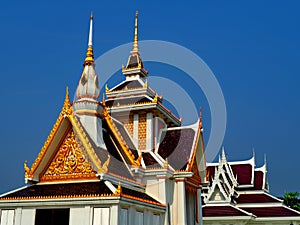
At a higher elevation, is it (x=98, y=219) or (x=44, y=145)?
(x=44, y=145)

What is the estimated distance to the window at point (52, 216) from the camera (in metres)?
13.4

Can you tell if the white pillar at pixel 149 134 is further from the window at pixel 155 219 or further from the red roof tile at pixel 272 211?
the red roof tile at pixel 272 211

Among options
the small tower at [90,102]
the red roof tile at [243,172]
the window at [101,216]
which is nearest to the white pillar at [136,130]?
the small tower at [90,102]

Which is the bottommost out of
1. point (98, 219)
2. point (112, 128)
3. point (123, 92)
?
point (98, 219)

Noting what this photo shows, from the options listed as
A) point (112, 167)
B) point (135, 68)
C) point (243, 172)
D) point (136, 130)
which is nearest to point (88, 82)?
point (136, 130)

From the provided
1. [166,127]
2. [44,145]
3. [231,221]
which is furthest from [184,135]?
[231,221]

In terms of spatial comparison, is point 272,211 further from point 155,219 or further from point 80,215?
point 80,215

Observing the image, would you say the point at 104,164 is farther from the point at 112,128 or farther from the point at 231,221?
the point at 231,221

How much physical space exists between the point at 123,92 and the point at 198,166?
4.70m

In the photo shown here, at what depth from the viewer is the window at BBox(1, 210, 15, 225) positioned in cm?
1351

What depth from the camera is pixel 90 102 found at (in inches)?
621

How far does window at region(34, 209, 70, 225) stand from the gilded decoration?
1193 millimetres

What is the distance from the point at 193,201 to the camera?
17.9 meters

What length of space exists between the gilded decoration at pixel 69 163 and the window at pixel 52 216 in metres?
1.19
